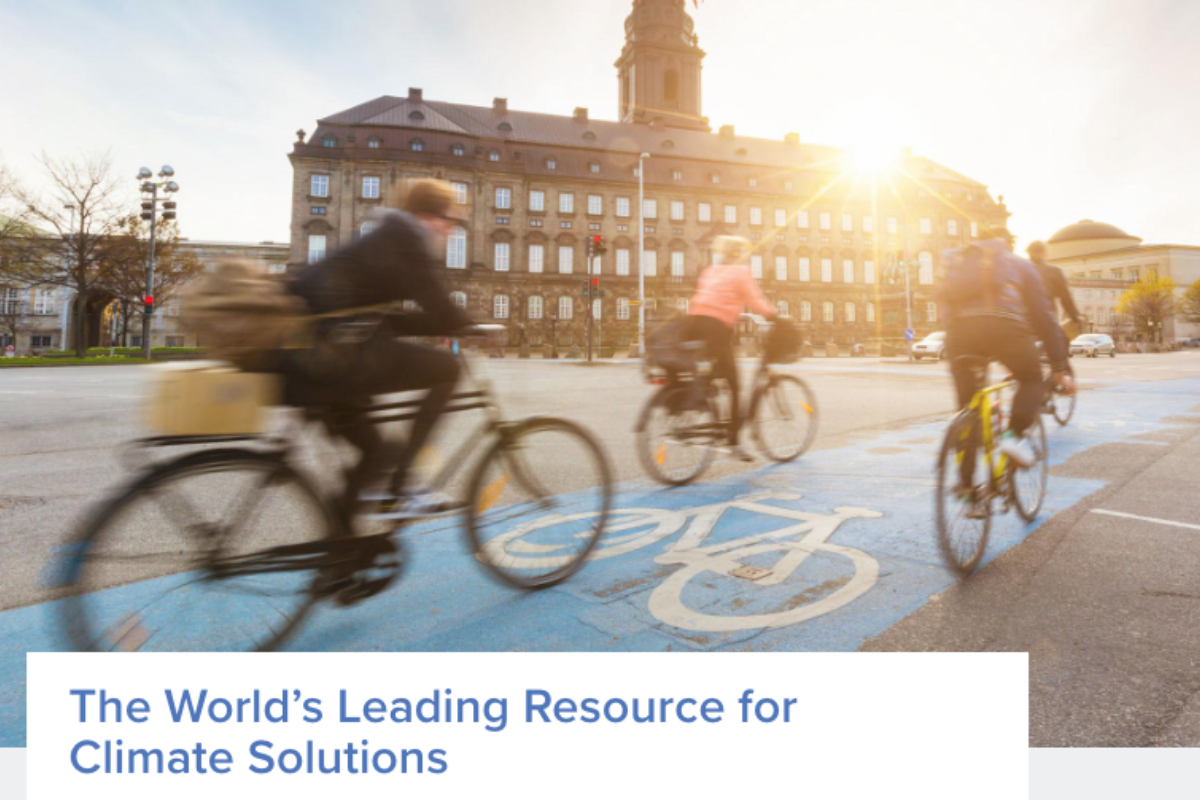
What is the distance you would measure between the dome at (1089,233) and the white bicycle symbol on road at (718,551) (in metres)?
129

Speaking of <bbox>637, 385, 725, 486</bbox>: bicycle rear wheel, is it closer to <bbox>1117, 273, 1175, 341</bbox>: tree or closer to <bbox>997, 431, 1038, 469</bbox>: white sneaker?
<bbox>997, 431, 1038, 469</bbox>: white sneaker

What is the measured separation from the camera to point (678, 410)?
538 cm

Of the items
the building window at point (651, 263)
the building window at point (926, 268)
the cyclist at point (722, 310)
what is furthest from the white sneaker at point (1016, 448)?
the building window at point (926, 268)

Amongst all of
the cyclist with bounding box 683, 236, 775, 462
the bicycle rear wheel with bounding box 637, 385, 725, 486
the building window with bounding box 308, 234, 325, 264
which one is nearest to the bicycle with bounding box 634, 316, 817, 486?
the bicycle rear wheel with bounding box 637, 385, 725, 486

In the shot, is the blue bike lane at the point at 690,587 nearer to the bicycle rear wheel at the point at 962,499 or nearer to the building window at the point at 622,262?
the bicycle rear wheel at the point at 962,499

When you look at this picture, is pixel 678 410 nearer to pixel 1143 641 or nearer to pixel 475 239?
pixel 1143 641

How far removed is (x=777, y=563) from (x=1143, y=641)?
1.46m

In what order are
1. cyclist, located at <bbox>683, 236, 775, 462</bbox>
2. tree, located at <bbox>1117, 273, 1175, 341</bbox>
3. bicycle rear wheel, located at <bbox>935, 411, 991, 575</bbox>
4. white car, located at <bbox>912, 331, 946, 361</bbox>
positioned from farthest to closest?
tree, located at <bbox>1117, 273, 1175, 341</bbox> < white car, located at <bbox>912, 331, 946, 361</bbox> < cyclist, located at <bbox>683, 236, 775, 462</bbox> < bicycle rear wheel, located at <bbox>935, 411, 991, 575</bbox>

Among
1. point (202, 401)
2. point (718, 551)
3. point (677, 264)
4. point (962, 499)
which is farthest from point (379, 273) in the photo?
point (677, 264)

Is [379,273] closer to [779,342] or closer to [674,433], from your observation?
[674,433]

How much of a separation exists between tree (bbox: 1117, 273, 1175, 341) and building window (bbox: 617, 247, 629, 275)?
58.7m

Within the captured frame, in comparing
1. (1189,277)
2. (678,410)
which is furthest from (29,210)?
(1189,277)

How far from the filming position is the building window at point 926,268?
76.6 m

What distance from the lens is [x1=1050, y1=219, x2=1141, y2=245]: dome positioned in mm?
109375
